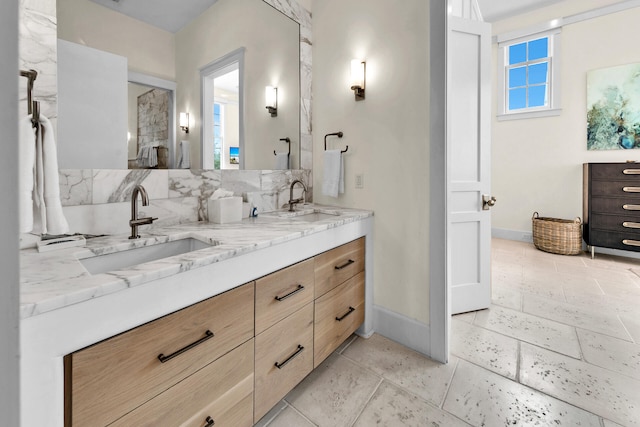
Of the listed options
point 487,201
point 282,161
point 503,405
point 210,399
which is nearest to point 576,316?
point 487,201

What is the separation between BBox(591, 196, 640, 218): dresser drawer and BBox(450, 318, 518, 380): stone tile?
274cm

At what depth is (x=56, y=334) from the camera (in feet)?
2.35

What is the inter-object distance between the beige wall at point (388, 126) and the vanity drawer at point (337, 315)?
0.23 m

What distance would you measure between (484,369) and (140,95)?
2352 mm

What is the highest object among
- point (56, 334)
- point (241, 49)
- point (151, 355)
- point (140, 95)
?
point (241, 49)

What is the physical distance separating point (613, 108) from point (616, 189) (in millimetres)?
1082

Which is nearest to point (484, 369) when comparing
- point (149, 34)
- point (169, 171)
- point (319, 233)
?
point (319, 233)

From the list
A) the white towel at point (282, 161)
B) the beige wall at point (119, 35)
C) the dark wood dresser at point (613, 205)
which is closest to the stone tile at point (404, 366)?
the white towel at point (282, 161)

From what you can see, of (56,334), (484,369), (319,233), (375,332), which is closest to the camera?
(56,334)

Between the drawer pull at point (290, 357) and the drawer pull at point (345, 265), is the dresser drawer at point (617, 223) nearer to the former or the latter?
the drawer pull at point (345, 265)

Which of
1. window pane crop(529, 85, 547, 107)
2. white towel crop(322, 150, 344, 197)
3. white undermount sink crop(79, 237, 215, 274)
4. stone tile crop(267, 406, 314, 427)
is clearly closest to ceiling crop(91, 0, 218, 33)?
white undermount sink crop(79, 237, 215, 274)

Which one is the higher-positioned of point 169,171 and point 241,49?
point 241,49

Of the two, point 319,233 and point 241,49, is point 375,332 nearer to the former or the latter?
point 319,233

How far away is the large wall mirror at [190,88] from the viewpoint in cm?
129
